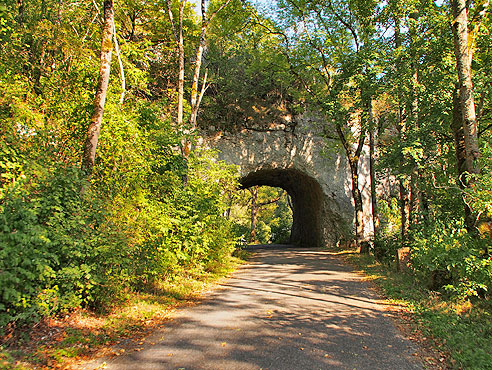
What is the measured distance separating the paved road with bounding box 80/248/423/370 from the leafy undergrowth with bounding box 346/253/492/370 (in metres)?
0.35

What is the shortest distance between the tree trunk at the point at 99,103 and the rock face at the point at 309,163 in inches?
499

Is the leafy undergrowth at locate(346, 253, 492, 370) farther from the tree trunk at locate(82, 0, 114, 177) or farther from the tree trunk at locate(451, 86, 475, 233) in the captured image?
the tree trunk at locate(82, 0, 114, 177)

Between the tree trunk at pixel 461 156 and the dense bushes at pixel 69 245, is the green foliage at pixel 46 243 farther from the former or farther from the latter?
the tree trunk at pixel 461 156

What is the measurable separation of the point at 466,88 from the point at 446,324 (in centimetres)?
446

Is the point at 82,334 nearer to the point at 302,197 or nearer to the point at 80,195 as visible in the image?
the point at 80,195

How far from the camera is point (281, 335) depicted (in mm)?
4871

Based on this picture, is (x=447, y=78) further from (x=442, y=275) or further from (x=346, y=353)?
(x=346, y=353)

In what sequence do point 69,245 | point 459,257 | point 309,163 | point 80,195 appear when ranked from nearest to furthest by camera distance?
1. point 69,245
2. point 80,195
3. point 459,257
4. point 309,163

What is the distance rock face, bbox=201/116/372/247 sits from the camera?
20000 mm

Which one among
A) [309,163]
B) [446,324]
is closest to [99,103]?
[446,324]

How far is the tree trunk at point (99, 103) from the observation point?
5969 millimetres

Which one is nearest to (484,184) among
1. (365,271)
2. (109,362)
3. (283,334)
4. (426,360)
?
(426,360)

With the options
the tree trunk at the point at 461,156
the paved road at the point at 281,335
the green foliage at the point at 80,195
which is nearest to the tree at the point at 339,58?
the tree trunk at the point at 461,156

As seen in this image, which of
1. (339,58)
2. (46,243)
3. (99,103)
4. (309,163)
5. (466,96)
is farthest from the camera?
(309,163)
